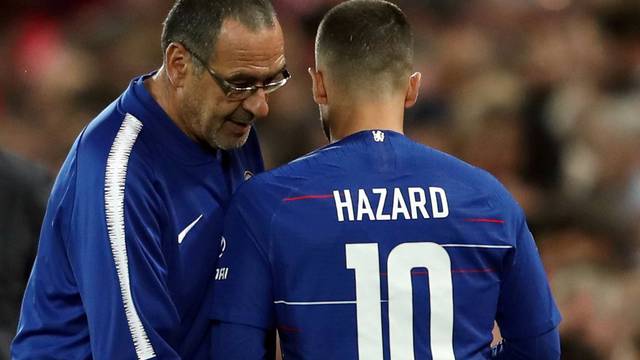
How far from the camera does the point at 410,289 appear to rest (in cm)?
261

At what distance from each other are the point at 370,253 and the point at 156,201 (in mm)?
489

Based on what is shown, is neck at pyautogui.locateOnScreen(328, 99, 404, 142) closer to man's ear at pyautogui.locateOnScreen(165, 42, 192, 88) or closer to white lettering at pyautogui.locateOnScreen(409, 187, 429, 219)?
white lettering at pyautogui.locateOnScreen(409, 187, 429, 219)

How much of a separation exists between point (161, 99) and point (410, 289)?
758mm

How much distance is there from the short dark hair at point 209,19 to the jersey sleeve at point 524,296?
0.74m

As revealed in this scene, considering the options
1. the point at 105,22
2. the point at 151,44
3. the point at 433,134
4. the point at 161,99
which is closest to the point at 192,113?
the point at 161,99

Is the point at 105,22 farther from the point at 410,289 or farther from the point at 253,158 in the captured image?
the point at 410,289

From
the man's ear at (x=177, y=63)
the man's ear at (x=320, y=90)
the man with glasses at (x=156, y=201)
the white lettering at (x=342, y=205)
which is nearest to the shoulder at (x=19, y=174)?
the man with glasses at (x=156, y=201)

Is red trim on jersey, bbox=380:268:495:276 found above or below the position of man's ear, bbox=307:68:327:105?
below

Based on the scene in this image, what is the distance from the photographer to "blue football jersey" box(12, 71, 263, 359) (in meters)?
2.56

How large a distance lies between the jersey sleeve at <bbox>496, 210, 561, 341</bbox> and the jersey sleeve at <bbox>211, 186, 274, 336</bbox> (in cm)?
53

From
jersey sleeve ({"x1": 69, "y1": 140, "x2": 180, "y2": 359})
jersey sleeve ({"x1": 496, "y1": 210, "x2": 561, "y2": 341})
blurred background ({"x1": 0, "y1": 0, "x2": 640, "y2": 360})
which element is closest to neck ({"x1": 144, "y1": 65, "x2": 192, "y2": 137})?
jersey sleeve ({"x1": 69, "y1": 140, "x2": 180, "y2": 359})

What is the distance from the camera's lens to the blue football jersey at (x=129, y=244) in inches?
101

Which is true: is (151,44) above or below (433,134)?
above

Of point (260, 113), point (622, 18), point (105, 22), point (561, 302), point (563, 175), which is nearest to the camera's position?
point (260, 113)
